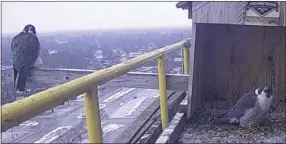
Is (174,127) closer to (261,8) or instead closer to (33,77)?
(261,8)

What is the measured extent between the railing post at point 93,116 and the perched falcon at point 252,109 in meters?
1.71

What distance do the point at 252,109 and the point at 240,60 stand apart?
1.06 meters

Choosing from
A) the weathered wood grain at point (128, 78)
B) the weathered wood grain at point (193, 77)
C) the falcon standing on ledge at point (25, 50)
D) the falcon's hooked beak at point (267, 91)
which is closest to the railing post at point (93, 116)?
the weathered wood grain at point (128, 78)

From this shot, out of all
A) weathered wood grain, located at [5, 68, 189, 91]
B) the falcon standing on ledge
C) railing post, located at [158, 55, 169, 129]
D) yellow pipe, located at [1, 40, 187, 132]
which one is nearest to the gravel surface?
railing post, located at [158, 55, 169, 129]

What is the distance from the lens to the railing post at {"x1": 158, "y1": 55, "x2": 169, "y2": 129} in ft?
8.31

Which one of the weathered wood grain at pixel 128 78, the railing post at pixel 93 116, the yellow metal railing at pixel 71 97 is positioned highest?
the yellow metal railing at pixel 71 97

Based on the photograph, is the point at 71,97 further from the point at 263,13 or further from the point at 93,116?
the point at 263,13

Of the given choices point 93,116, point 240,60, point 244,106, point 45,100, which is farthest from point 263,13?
point 45,100

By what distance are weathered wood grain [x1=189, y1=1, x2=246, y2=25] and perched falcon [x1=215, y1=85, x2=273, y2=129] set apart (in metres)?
0.59

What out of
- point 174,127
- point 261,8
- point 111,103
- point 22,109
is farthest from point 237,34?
point 22,109

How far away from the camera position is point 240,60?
377cm

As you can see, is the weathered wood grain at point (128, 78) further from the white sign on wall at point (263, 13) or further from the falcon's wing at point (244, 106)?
the white sign on wall at point (263, 13)

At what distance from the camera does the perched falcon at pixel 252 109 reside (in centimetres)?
280

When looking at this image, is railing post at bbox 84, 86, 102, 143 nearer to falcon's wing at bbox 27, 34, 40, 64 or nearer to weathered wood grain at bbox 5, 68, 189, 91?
weathered wood grain at bbox 5, 68, 189, 91
